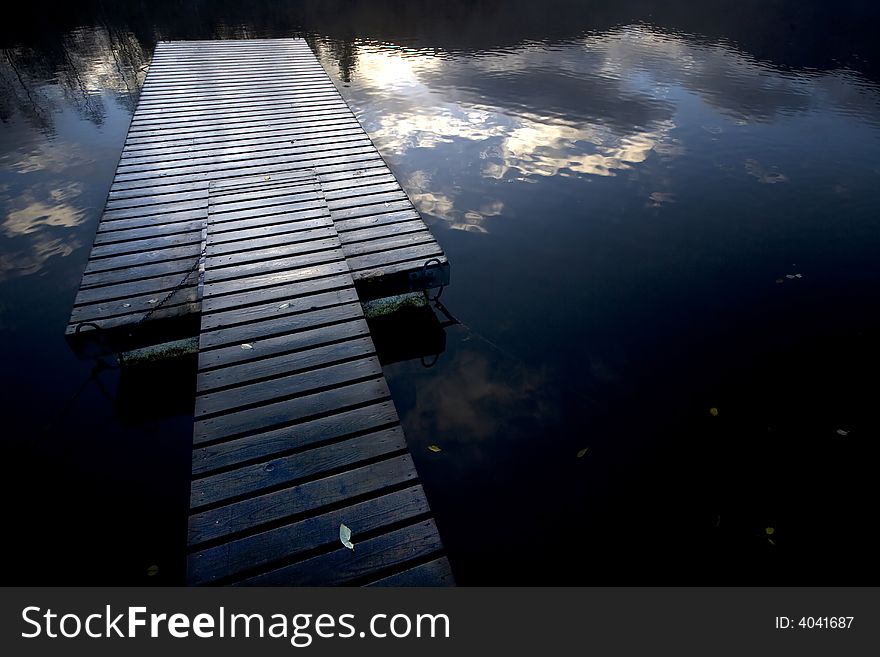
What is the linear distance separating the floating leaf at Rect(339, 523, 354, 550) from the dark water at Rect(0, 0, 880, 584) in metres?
2.09

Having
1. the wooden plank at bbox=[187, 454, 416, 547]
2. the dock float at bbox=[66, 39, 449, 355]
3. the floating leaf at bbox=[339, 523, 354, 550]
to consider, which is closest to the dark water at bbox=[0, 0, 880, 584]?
the dock float at bbox=[66, 39, 449, 355]

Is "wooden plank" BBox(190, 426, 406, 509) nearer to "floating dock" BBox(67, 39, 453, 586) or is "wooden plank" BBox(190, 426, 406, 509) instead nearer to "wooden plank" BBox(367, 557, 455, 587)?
"floating dock" BBox(67, 39, 453, 586)

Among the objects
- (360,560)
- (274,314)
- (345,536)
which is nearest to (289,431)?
(345,536)

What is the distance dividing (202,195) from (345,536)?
22.9 ft

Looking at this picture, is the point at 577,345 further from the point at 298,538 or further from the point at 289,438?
the point at 298,538

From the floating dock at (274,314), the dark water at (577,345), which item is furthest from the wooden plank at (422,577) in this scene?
the dark water at (577,345)

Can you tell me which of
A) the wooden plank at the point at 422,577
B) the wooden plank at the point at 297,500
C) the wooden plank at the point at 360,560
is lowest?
the wooden plank at the point at 422,577

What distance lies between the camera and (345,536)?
356cm

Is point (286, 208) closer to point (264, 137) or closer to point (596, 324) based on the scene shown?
point (264, 137)

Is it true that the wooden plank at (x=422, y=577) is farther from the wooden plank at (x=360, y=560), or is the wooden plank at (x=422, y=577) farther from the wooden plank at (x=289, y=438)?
the wooden plank at (x=289, y=438)

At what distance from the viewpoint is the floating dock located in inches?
140

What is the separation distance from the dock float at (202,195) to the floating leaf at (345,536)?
3.81 metres

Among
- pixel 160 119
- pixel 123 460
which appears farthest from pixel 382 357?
pixel 160 119

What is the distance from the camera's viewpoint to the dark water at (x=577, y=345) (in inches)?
205
